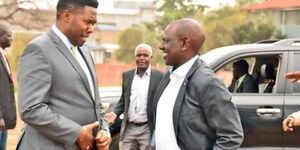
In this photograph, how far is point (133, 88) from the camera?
281 inches

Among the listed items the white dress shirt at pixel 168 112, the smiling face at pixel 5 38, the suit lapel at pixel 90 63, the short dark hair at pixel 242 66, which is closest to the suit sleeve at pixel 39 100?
the suit lapel at pixel 90 63

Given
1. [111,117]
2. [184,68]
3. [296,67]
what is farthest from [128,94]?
[184,68]

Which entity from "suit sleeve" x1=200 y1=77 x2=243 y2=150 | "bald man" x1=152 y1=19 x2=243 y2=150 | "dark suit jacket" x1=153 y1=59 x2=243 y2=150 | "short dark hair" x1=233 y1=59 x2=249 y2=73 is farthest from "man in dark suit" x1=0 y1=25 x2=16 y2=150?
"suit sleeve" x1=200 y1=77 x2=243 y2=150

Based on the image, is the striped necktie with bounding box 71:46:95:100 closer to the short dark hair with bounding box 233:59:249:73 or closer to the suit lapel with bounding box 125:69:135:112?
the suit lapel with bounding box 125:69:135:112

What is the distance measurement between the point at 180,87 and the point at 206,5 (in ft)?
155

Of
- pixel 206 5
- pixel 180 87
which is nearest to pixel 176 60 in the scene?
pixel 180 87

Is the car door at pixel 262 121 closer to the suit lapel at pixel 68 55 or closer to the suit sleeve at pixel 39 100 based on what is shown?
the suit lapel at pixel 68 55

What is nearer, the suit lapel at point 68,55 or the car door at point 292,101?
the suit lapel at point 68,55

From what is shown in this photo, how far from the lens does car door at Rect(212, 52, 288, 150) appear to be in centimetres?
666

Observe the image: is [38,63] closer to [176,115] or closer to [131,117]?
[176,115]

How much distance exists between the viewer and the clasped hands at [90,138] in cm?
382

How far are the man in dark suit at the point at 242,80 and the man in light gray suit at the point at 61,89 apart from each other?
3.38 metres

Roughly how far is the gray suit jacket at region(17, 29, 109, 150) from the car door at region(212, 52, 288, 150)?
3.04 meters

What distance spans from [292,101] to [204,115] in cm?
304
